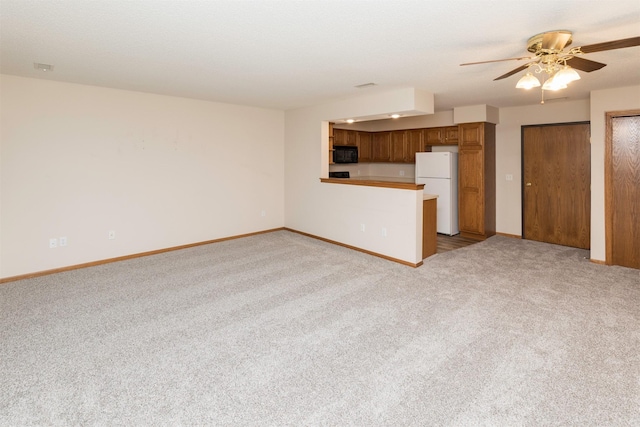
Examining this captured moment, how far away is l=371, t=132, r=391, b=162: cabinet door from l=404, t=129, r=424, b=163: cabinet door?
483 mm

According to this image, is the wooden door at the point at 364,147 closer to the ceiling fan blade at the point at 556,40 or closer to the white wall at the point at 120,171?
the white wall at the point at 120,171

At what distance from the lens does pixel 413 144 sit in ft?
24.4

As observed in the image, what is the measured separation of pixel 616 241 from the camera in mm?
4680

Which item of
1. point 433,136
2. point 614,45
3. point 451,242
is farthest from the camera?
point 433,136

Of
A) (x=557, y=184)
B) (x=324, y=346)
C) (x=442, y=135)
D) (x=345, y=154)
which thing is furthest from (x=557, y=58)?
(x=345, y=154)

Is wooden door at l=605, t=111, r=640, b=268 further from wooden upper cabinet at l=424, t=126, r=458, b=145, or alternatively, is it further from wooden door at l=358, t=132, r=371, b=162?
wooden door at l=358, t=132, r=371, b=162

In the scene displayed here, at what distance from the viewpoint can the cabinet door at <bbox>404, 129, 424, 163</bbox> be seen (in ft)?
23.8

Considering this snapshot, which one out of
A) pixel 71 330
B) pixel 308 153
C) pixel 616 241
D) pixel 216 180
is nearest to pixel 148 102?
pixel 216 180

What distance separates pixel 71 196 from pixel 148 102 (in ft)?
5.39

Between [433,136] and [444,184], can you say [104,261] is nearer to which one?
[444,184]

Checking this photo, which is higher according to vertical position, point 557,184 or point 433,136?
point 433,136

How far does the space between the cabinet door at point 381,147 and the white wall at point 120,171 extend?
249 cm

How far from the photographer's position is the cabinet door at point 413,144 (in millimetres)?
7266

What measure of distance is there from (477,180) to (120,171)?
5.61m
